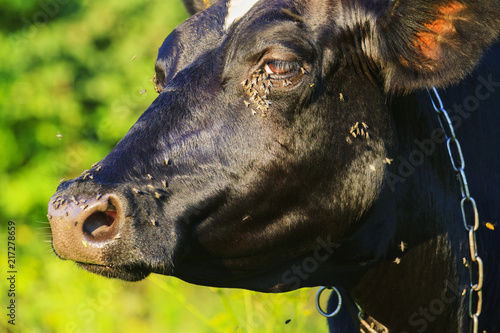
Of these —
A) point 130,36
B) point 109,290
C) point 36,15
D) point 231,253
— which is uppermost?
point 231,253

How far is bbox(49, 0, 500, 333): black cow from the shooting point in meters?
2.56

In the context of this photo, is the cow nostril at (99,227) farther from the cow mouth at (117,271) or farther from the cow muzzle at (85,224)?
the cow mouth at (117,271)

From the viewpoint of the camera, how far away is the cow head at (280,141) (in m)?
2.61

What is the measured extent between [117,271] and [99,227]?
0.62 feet

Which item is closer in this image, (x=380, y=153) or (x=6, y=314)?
(x=380, y=153)

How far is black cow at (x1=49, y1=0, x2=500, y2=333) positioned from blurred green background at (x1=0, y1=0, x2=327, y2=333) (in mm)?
3992

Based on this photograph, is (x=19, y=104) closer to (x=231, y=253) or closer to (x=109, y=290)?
(x=109, y=290)

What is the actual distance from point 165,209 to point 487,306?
1563 mm

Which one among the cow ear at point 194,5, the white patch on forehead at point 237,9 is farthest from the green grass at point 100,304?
the white patch on forehead at point 237,9

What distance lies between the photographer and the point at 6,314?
272 inches

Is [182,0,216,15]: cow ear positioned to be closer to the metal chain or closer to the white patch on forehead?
the white patch on forehead

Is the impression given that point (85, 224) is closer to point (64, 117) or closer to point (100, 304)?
point (100, 304)

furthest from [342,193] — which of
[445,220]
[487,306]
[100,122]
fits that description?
[100,122]

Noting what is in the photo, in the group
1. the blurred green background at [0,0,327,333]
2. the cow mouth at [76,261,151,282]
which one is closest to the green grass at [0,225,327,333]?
the blurred green background at [0,0,327,333]
